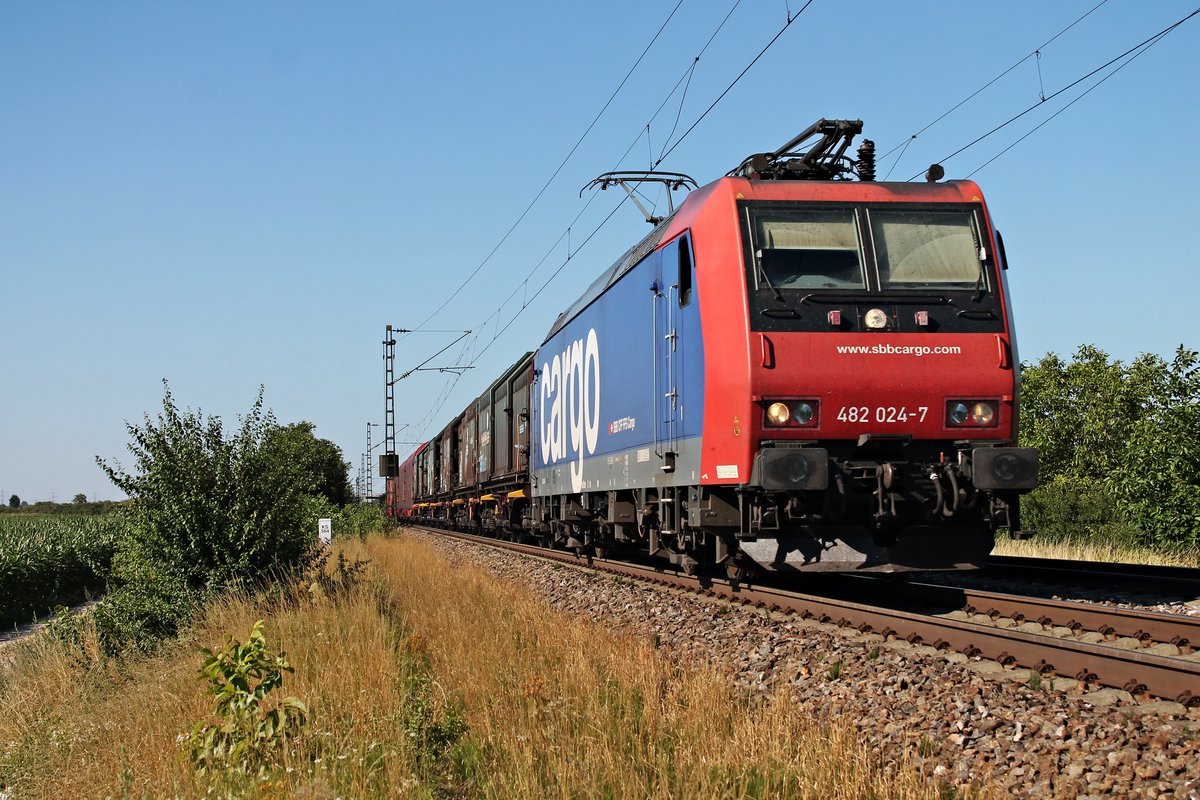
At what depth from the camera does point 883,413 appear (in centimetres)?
846

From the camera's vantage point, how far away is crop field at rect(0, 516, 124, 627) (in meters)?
20.5

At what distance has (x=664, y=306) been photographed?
10.3 meters

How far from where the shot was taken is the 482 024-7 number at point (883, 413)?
332 inches

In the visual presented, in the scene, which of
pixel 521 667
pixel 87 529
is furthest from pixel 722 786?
pixel 87 529

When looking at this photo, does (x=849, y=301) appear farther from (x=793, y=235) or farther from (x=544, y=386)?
(x=544, y=386)

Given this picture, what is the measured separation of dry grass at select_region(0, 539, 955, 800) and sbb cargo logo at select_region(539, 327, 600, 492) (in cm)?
429

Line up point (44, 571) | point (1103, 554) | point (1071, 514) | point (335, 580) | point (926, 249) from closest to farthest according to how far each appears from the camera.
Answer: point (926, 249) < point (335, 580) < point (1103, 554) < point (44, 571) < point (1071, 514)

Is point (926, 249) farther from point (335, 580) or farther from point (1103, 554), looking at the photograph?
point (1103, 554)

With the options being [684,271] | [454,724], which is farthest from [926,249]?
[454,724]

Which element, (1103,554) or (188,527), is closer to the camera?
(188,527)

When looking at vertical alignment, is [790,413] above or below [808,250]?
below

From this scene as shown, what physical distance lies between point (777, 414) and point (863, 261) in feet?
5.13

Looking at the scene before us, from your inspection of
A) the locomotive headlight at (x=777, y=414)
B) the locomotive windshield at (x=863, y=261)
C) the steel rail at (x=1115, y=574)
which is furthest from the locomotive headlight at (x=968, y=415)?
the steel rail at (x=1115, y=574)

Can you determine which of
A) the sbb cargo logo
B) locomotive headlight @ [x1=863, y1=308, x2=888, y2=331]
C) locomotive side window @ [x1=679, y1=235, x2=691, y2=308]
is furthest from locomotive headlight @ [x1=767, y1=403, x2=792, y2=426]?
the sbb cargo logo
